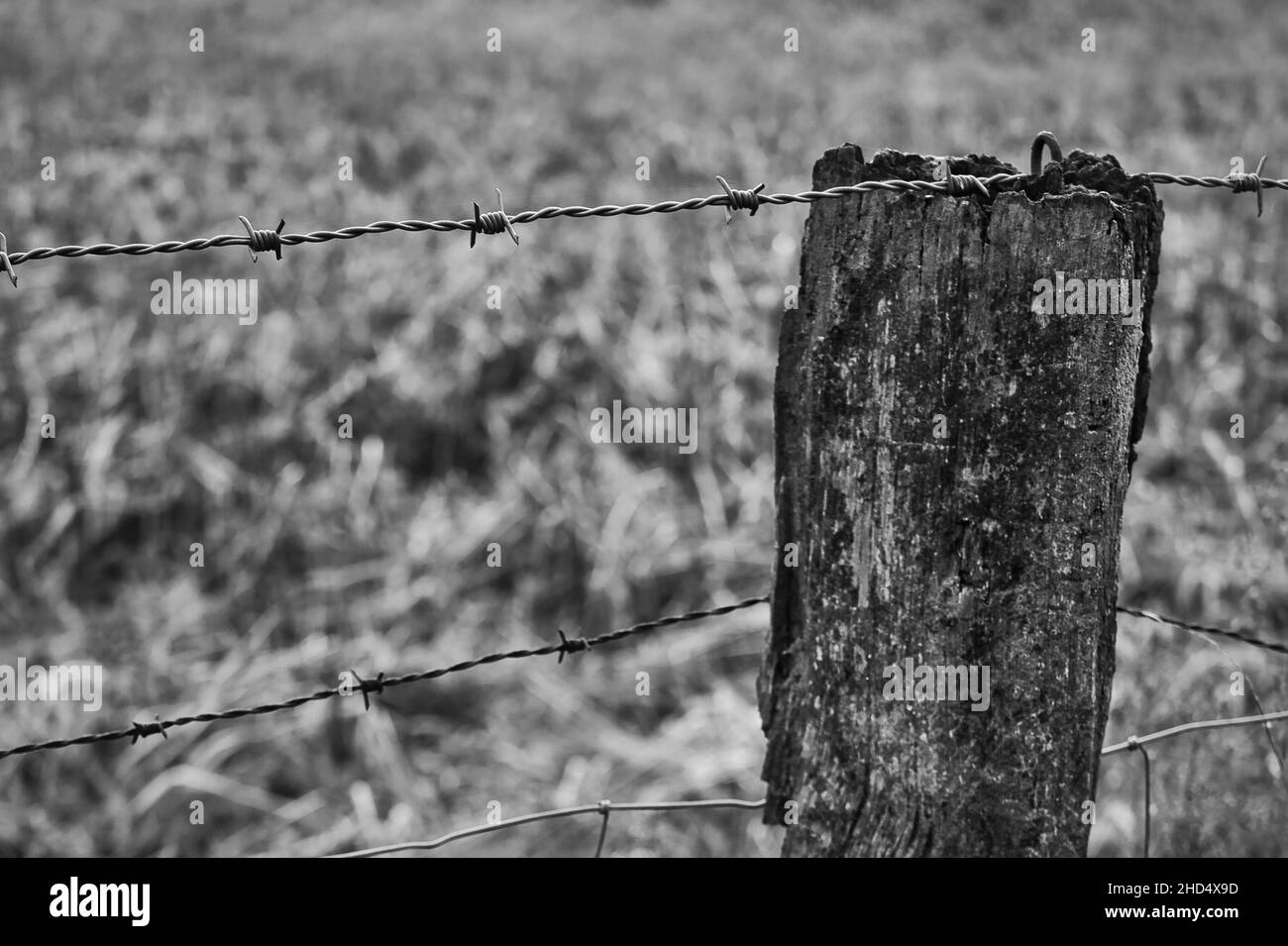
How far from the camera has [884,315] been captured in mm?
1538

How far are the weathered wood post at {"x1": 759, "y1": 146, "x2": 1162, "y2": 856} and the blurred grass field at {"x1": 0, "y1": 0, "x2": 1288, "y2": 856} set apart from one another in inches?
54.3

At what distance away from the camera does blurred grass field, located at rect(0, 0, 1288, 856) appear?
394 centimetres

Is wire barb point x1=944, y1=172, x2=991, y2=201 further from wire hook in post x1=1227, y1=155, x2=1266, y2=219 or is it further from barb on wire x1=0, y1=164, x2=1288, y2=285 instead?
wire hook in post x1=1227, y1=155, x2=1266, y2=219

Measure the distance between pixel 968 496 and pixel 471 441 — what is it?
13.9 ft

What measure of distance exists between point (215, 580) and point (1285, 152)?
6801 mm

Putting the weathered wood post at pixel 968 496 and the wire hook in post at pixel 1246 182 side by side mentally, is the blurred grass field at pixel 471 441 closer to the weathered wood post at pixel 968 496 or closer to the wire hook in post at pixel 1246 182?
the wire hook in post at pixel 1246 182

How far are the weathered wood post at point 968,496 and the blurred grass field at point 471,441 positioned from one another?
1378mm

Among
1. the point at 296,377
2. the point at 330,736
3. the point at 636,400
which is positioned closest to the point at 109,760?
the point at 330,736

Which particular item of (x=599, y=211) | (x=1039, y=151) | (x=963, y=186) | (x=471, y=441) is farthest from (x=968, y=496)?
(x=471, y=441)

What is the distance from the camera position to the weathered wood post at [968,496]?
151 cm

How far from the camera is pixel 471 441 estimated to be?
18.2ft

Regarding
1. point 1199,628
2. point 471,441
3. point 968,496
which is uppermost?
point 471,441

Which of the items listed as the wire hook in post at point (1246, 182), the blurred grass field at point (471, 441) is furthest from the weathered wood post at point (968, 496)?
the blurred grass field at point (471, 441)

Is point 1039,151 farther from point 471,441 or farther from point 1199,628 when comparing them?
point 471,441
